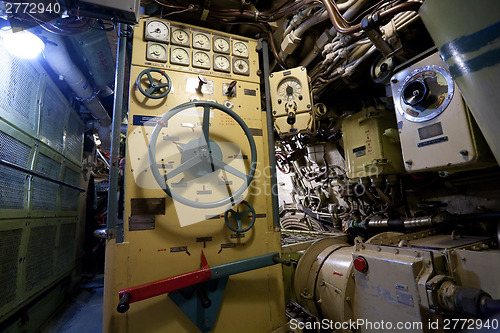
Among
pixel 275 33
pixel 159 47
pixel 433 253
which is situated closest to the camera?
pixel 433 253

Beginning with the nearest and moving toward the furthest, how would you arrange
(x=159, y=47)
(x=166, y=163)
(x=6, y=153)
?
1. (x=166, y=163)
2. (x=159, y=47)
3. (x=6, y=153)

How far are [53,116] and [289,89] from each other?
326 centimetres

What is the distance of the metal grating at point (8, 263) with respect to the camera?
2070 millimetres

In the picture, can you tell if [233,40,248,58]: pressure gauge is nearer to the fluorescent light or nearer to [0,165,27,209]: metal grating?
the fluorescent light

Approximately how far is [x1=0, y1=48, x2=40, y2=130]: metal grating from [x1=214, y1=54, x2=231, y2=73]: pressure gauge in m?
Answer: 1.96

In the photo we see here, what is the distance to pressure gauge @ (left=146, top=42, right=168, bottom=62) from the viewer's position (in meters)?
1.72

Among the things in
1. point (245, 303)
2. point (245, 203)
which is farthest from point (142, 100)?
point (245, 303)

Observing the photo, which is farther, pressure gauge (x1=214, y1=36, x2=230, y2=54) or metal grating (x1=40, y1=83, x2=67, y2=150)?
metal grating (x1=40, y1=83, x2=67, y2=150)

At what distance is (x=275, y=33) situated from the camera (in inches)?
96.0

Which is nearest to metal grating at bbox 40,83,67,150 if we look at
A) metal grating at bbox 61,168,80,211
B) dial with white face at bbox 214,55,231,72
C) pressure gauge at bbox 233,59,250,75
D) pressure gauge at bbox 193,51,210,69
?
metal grating at bbox 61,168,80,211

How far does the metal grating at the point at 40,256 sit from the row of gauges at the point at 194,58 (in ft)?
8.05

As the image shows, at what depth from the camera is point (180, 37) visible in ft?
6.04

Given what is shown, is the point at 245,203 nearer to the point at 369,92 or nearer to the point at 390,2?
the point at 390,2

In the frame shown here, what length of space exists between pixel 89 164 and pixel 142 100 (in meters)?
4.16
